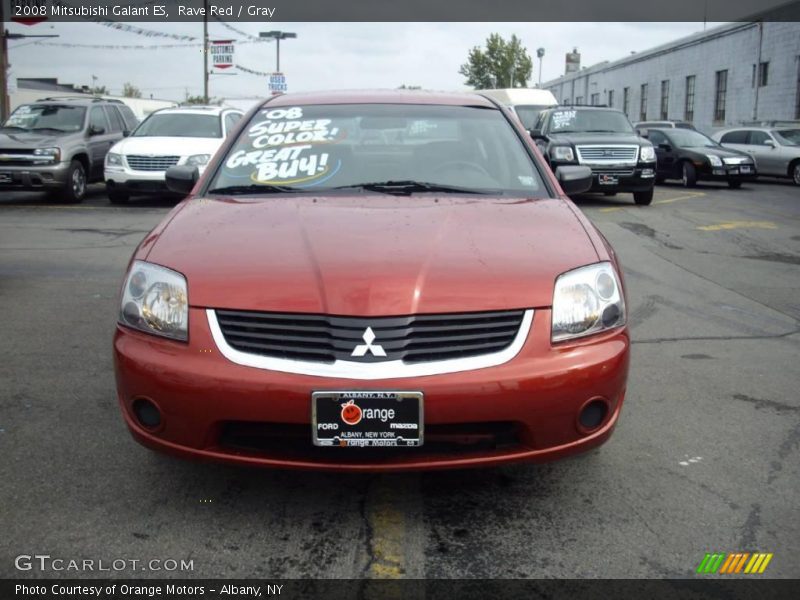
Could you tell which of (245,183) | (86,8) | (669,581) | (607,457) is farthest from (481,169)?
(86,8)

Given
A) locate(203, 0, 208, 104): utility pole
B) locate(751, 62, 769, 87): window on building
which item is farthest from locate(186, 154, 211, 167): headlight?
locate(751, 62, 769, 87): window on building

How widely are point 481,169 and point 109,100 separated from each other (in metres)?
14.3

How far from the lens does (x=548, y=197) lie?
3953 millimetres

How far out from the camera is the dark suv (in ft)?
45.1

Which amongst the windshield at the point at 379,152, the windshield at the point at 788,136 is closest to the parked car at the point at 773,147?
the windshield at the point at 788,136

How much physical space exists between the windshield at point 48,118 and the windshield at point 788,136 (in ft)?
54.7

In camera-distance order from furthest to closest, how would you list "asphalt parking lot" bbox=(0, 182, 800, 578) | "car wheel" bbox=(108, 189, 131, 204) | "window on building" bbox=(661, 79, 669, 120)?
"window on building" bbox=(661, 79, 669, 120) → "car wheel" bbox=(108, 189, 131, 204) → "asphalt parking lot" bbox=(0, 182, 800, 578)

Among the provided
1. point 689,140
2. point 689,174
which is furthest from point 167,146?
point 689,140

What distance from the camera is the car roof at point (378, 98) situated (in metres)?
4.63

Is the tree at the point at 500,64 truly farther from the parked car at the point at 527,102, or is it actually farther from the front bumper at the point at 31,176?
the front bumper at the point at 31,176

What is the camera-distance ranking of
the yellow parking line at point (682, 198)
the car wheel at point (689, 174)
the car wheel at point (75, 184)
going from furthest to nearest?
Result: the car wheel at point (689, 174), the yellow parking line at point (682, 198), the car wheel at point (75, 184)

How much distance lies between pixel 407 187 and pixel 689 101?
1597 inches

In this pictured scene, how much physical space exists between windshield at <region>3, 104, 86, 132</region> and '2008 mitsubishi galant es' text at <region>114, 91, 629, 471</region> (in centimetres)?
1288

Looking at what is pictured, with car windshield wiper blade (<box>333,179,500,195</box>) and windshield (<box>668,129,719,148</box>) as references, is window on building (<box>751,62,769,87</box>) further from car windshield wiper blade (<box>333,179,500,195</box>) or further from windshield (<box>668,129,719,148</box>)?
car windshield wiper blade (<box>333,179,500,195</box>)
